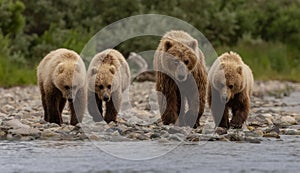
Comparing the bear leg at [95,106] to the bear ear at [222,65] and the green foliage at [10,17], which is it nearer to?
the bear ear at [222,65]

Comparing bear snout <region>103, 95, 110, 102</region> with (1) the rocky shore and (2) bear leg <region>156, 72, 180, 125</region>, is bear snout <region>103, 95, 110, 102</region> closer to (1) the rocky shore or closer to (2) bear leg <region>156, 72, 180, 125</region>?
(1) the rocky shore

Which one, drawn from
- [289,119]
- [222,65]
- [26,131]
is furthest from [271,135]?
[26,131]

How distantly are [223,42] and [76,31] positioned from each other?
5.48 meters

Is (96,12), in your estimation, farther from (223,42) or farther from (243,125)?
(243,125)

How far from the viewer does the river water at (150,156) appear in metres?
7.49

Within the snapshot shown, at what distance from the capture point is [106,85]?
33.6 ft

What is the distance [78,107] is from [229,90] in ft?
6.45

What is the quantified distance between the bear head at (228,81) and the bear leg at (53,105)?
2071mm

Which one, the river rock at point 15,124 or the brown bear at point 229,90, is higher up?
the brown bear at point 229,90

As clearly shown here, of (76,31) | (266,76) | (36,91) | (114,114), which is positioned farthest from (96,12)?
(114,114)

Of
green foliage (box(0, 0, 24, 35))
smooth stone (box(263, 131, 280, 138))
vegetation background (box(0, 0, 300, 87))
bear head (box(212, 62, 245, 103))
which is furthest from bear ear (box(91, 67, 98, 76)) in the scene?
green foliage (box(0, 0, 24, 35))

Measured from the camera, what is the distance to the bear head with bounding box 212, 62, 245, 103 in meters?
9.59

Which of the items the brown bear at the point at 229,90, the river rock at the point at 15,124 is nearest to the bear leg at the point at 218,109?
the brown bear at the point at 229,90

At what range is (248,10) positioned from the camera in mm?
29328
